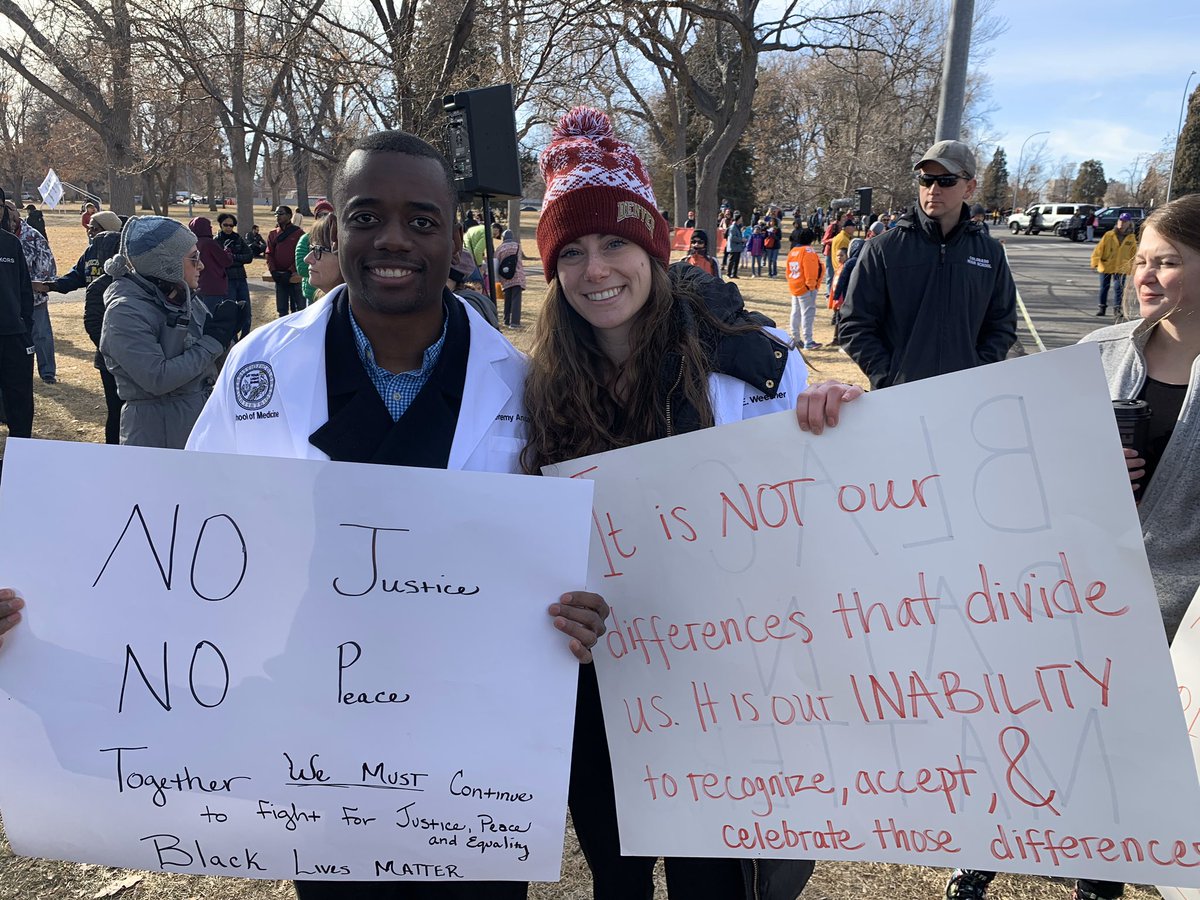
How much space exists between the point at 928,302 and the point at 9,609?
160 inches

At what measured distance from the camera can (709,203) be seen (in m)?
22.4

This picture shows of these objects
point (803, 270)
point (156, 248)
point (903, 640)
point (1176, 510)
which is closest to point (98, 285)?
point (156, 248)

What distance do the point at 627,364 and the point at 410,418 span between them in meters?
0.52

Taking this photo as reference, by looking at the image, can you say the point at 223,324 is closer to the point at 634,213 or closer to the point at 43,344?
the point at 634,213

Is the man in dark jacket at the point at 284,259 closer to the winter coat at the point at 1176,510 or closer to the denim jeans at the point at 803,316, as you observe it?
the denim jeans at the point at 803,316

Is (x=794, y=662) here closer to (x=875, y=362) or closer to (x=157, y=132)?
(x=875, y=362)

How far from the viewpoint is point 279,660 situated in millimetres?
1560

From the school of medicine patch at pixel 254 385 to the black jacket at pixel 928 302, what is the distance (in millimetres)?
3404

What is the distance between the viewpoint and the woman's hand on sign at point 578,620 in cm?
158

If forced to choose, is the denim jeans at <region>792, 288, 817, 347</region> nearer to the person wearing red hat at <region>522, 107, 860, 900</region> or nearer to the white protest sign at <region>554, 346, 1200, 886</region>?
the person wearing red hat at <region>522, 107, 860, 900</region>

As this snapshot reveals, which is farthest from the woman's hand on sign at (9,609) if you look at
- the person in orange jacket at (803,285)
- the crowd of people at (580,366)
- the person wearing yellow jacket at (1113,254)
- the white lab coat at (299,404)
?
the person wearing yellow jacket at (1113,254)

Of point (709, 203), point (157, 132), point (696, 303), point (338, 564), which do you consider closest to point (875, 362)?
point (696, 303)

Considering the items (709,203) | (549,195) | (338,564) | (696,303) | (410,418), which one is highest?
(709,203)

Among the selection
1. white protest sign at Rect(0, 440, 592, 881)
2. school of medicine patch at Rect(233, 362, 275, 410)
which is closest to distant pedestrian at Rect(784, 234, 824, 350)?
school of medicine patch at Rect(233, 362, 275, 410)
